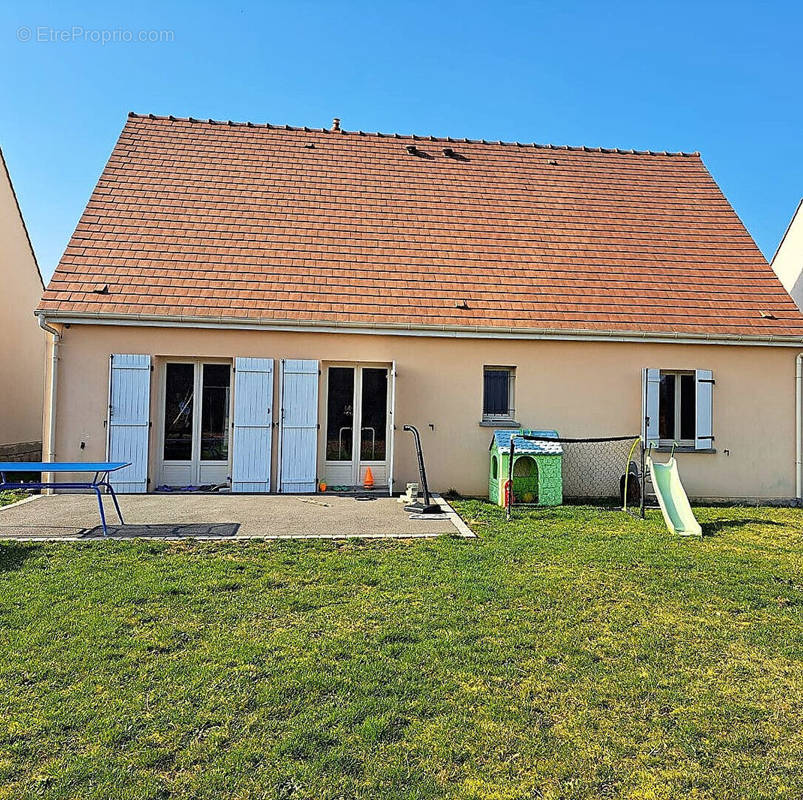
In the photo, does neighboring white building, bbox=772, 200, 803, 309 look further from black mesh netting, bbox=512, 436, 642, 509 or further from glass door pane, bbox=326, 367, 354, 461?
glass door pane, bbox=326, 367, 354, 461

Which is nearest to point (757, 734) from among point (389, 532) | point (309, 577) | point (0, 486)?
point (309, 577)

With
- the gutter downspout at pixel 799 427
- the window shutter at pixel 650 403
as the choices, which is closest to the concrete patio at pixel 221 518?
the window shutter at pixel 650 403

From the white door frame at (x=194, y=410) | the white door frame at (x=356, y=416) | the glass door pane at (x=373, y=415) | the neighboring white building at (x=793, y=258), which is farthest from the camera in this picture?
the neighboring white building at (x=793, y=258)

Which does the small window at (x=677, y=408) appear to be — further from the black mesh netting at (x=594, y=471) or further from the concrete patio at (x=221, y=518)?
the concrete patio at (x=221, y=518)

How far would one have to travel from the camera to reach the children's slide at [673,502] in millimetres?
8188

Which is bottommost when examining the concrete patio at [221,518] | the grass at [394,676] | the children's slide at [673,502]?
the grass at [394,676]

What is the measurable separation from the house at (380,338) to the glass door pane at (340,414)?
3 cm

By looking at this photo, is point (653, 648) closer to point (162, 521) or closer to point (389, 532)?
point (389, 532)

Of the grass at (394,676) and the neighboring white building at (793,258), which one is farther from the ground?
the neighboring white building at (793,258)

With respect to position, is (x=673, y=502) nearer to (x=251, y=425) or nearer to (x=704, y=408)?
(x=704, y=408)

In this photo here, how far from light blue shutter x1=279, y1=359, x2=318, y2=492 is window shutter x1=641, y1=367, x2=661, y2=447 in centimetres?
553

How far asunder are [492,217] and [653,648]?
1026 centimetres

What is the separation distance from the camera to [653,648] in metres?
4.28

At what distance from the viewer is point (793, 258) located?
17031mm
